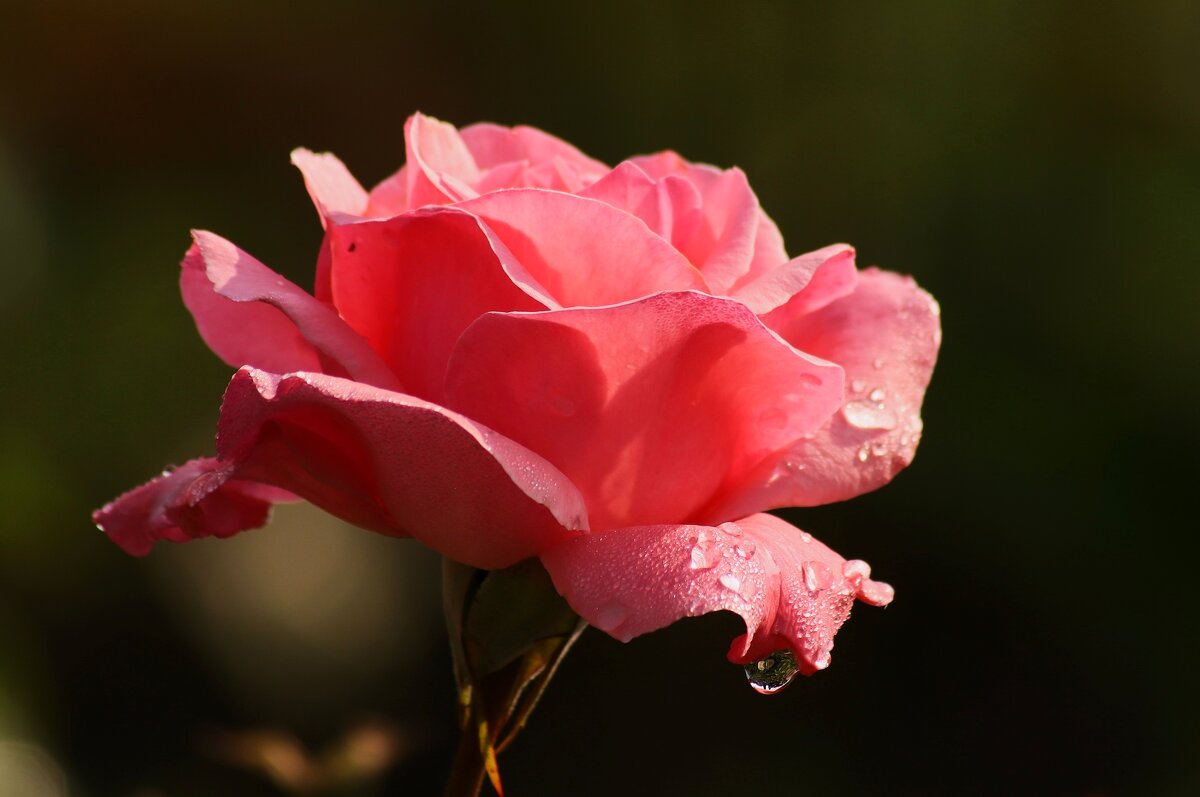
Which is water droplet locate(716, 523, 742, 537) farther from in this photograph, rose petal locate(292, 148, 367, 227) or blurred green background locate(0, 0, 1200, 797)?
blurred green background locate(0, 0, 1200, 797)

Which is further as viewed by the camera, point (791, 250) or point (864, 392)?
point (791, 250)

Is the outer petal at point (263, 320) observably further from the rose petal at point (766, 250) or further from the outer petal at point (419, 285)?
the rose petal at point (766, 250)

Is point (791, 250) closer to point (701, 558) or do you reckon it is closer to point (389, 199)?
point (389, 199)

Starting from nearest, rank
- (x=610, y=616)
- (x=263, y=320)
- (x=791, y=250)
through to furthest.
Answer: (x=610, y=616) < (x=263, y=320) < (x=791, y=250)

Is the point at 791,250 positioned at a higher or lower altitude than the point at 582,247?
lower

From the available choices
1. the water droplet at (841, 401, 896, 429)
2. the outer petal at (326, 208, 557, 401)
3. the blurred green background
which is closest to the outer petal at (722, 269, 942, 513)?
the water droplet at (841, 401, 896, 429)

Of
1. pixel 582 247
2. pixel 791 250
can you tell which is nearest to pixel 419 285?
pixel 582 247

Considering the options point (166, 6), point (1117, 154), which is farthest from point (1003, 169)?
point (166, 6)

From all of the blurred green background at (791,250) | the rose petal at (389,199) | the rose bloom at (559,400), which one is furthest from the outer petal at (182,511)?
the blurred green background at (791,250)
